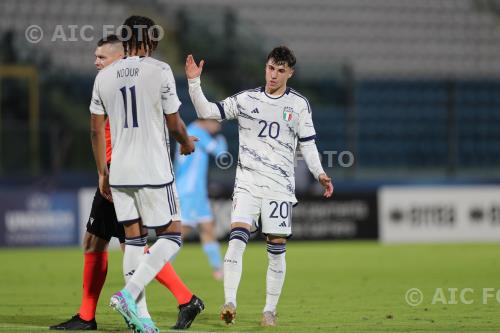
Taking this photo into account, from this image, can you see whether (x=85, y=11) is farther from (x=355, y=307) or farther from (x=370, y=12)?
(x=355, y=307)

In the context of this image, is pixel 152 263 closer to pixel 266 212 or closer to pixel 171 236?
pixel 171 236

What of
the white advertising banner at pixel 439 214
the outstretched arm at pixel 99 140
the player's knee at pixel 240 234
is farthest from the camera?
the white advertising banner at pixel 439 214

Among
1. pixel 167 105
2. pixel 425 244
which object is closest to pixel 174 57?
pixel 425 244

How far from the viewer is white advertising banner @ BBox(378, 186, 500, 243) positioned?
18.2 metres

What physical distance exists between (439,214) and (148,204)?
12.1 metres

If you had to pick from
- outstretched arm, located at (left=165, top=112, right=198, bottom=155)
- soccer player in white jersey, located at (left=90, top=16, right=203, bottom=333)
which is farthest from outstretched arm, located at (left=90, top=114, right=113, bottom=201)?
outstretched arm, located at (left=165, top=112, right=198, bottom=155)

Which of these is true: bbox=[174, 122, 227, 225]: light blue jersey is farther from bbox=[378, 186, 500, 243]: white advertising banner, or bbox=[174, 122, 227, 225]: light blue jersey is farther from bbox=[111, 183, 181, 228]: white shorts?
bbox=[111, 183, 181, 228]: white shorts

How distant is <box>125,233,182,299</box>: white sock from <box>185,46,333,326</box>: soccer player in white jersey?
109 centimetres

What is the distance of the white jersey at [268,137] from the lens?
8125 mm

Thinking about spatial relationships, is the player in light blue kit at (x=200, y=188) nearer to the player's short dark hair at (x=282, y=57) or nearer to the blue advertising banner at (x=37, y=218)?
the blue advertising banner at (x=37, y=218)

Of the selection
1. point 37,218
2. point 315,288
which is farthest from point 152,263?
point 37,218

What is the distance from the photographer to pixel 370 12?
2497cm

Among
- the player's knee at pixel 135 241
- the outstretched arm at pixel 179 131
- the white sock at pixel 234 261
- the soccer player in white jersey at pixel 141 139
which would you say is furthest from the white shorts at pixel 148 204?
the white sock at pixel 234 261

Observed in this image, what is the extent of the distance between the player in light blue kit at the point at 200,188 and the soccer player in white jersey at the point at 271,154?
488 centimetres
